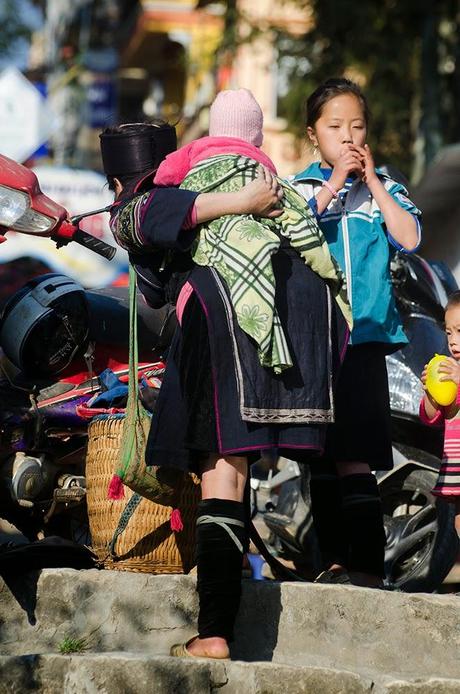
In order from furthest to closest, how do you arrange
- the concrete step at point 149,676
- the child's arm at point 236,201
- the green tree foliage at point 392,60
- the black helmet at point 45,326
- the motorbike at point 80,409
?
the green tree foliage at point 392,60 < the black helmet at point 45,326 < the motorbike at point 80,409 < the child's arm at point 236,201 < the concrete step at point 149,676

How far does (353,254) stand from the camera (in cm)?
491

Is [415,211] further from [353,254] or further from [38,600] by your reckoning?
[38,600]

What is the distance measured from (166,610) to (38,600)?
0.43m

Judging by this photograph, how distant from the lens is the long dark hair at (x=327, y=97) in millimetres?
4977

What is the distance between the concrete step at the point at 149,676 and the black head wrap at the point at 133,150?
2.03m

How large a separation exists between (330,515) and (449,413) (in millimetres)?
714

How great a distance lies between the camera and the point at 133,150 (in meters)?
5.35

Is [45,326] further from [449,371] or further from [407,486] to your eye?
[407,486]

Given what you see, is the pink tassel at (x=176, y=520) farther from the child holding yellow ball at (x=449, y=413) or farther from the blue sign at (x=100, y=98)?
the blue sign at (x=100, y=98)

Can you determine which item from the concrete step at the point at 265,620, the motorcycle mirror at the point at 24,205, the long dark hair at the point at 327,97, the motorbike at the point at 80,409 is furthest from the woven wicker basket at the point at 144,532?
the long dark hair at the point at 327,97

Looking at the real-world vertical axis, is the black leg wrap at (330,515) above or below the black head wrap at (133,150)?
below

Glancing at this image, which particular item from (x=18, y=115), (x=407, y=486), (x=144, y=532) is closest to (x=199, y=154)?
(x=144, y=532)

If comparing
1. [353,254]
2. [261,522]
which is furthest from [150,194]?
[261,522]

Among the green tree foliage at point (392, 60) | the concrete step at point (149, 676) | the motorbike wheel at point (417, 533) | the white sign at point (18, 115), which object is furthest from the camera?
the green tree foliage at point (392, 60)
